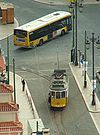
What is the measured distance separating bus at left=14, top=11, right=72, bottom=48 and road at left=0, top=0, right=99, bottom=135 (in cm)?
73

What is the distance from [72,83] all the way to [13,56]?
35.9 feet

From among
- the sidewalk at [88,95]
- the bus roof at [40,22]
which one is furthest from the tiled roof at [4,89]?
the bus roof at [40,22]

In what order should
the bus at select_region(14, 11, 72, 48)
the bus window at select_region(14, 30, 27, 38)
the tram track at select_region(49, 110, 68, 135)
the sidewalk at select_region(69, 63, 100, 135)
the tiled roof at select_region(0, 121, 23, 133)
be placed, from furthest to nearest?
1. the bus at select_region(14, 11, 72, 48)
2. the bus window at select_region(14, 30, 27, 38)
3. the sidewalk at select_region(69, 63, 100, 135)
4. the tram track at select_region(49, 110, 68, 135)
5. the tiled roof at select_region(0, 121, 23, 133)

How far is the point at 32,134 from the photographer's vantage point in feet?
139

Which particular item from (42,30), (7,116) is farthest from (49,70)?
(7,116)

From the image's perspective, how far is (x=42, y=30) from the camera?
76.1 meters

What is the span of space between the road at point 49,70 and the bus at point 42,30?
0.73 meters

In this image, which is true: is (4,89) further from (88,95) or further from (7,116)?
(88,95)

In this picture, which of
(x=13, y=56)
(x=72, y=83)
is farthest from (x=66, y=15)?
(x=72, y=83)

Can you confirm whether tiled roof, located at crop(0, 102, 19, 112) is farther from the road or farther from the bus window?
the bus window

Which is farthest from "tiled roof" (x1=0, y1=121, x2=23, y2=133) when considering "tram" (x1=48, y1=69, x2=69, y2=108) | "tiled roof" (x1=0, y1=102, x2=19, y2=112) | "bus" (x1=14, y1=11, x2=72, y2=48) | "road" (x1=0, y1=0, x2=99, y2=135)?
"bus" (x1=14, y1=11, x2=72, y2=48)

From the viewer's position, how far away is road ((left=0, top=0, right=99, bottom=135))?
178 ft

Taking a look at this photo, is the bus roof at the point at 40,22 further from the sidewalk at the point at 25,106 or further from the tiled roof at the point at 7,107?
the tiled roof at the point at 7,107

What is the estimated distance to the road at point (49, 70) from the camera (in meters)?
54.4
